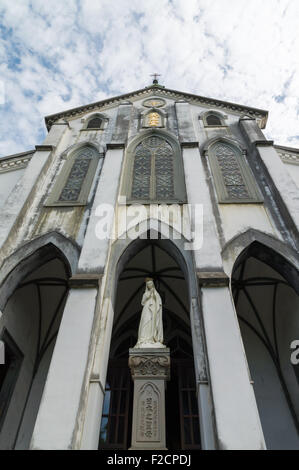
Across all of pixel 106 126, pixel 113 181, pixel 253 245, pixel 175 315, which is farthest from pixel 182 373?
pixel 106 126

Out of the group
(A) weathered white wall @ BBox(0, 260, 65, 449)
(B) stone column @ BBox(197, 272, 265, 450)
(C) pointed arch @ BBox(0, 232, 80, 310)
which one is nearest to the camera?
(B) stone column @ BBox(197, 272, 265, 450)

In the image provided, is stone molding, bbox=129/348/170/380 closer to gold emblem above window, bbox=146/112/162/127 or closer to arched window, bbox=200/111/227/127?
gold emblem above window, bbox=146/112/162/127

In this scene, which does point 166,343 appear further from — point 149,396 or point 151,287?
point 149,396

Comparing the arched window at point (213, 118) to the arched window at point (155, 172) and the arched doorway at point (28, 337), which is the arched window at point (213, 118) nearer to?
the arched window at point (155, 172)

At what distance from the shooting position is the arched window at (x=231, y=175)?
8.55m

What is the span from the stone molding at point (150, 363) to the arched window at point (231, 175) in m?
4.45

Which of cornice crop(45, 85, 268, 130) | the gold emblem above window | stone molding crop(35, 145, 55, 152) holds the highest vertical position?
cornice crop(45, 85, 268, 130)

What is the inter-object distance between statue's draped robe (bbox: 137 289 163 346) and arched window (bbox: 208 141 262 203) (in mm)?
3317

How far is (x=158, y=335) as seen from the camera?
6.04 m

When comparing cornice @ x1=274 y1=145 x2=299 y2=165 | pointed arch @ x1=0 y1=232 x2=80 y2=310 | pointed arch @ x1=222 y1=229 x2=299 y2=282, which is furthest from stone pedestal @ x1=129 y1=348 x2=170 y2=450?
cornice @ x1=274 y1=145 x2=299 y2=165

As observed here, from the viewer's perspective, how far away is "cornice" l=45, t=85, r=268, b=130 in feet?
41.5

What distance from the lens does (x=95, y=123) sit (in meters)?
12.7

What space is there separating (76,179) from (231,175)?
475cm

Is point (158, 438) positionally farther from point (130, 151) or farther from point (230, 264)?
Answer: point (130, 151)
